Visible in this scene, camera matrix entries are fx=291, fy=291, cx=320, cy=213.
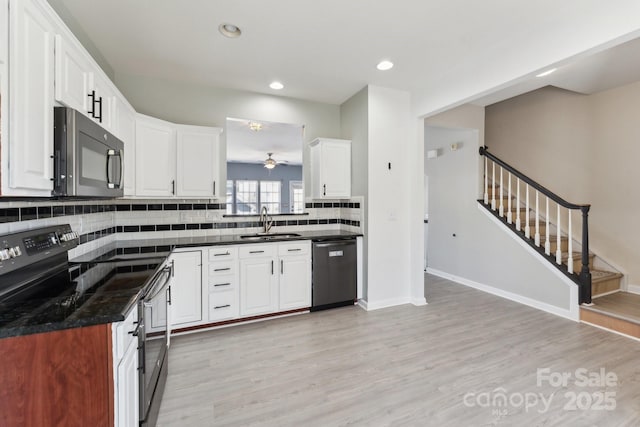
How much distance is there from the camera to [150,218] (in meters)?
3.16

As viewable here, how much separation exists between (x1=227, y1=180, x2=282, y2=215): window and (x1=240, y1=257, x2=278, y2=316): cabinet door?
2.74ft

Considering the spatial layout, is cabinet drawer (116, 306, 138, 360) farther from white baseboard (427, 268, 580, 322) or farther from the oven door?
white baseboard (427, 268, 580, 322)

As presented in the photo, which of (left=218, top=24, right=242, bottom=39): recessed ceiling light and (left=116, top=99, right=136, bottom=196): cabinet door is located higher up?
(left=218, top=24, right=242, bottom=39): recessed ceiling light

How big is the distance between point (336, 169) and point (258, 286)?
173 centimetres

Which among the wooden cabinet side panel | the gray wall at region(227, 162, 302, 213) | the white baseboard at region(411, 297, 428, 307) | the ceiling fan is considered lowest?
the white baseboard at region(411, 297, 428, 307)

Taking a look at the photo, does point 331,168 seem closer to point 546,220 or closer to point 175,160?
point 175,160

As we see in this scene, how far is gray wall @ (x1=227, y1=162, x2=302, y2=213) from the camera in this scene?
11.8 ft

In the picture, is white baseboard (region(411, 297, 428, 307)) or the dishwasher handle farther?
white baseboard (region(411, 297, 428, 307))

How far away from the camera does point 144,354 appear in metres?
1.44

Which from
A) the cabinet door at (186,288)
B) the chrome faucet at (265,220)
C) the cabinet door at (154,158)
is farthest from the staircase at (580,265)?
the cabinet door at (154,158)

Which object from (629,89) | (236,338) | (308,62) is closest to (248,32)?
(308,62)

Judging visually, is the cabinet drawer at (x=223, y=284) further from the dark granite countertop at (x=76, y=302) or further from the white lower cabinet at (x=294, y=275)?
the dark granite countertop at (x=76, y=302)

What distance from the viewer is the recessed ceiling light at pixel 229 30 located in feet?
7.60

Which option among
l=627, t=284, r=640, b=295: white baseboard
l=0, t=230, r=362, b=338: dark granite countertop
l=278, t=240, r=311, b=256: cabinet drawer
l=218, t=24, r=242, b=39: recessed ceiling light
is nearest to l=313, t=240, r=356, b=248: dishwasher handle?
l=278, t=240, r=311, b=256: cabinet drawer
